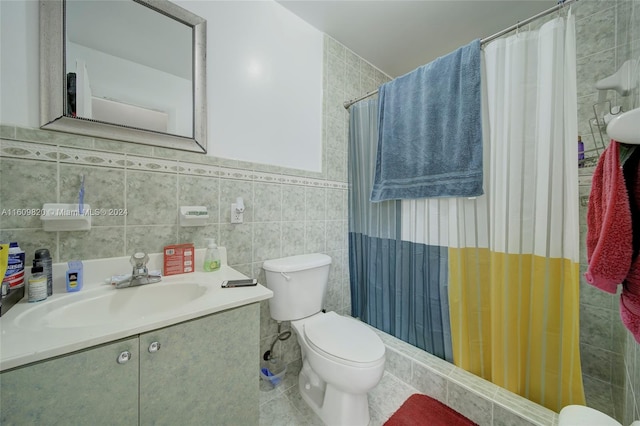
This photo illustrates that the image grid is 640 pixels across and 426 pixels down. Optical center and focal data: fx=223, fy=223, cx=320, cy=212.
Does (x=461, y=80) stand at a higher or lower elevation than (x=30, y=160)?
higher

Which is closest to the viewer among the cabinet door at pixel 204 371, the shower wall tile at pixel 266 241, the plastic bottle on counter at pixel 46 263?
the cabinet door at pixel 204 371

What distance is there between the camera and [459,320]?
1.15 metres

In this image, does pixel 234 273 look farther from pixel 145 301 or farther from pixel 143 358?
pixel 143 358

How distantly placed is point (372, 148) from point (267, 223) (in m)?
0.91

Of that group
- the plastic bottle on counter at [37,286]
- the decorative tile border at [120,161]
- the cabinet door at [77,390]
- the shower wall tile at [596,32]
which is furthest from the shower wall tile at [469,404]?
the shower wall tile at [596,32]

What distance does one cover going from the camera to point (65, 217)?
80 cm

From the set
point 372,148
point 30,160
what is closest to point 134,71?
point 30,160

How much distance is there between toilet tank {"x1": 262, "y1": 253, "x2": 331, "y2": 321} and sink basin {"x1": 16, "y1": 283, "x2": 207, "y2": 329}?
0.43 m


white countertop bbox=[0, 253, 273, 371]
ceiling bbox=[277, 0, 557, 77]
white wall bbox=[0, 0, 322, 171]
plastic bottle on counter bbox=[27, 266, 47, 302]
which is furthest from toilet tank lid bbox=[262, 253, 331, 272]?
ceiling bbox=[277, 0, 557, 77]

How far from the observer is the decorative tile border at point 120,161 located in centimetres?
79

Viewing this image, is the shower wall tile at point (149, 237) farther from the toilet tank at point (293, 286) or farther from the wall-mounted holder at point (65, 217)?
the toilet tank at point (293, 286)

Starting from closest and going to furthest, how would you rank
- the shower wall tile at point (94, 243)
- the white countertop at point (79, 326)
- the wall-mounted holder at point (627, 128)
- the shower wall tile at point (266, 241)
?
the wall-mounted holder at point (627, 128) < the white countertop at point (79, 326) < the shower wall tile at point (94, 243) < the shower wall tile at point (266, 241)

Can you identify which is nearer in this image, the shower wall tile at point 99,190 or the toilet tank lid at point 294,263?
the shower wall tile at point 99,190

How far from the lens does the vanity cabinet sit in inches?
19.3
